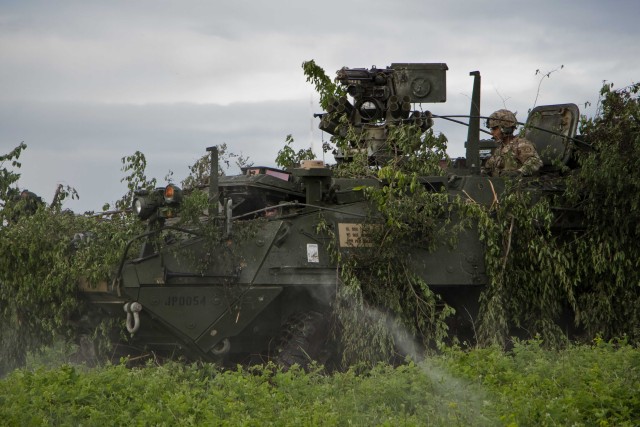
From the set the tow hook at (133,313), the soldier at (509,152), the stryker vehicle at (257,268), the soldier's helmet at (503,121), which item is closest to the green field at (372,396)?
the tow hook at (133,313)

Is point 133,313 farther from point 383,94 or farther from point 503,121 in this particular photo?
point 503,121

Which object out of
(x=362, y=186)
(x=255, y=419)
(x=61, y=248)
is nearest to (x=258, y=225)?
(x=362, y=186)

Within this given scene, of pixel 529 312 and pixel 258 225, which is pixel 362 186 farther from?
pixel 529 312

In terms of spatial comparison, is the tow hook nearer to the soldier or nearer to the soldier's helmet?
the soldier

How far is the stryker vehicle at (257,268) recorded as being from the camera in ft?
32.3

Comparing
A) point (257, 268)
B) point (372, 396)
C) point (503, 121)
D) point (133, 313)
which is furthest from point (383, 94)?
point (372, 396)

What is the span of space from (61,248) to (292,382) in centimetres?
332

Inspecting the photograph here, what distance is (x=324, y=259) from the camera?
33.6 feet

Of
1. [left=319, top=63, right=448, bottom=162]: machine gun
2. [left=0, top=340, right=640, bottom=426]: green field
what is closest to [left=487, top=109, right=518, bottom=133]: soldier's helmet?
[left=319, top=63, right=448, bottom=162]: machine gun

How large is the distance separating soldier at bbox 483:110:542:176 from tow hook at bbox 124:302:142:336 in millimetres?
4180

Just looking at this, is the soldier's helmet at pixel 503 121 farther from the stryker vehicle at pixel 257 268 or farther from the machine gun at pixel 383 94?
the stryker vehicle at pixel 257 268

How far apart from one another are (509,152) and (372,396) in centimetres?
501

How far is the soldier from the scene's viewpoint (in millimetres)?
11700

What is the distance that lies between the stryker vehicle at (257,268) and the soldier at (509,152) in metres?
0.61
